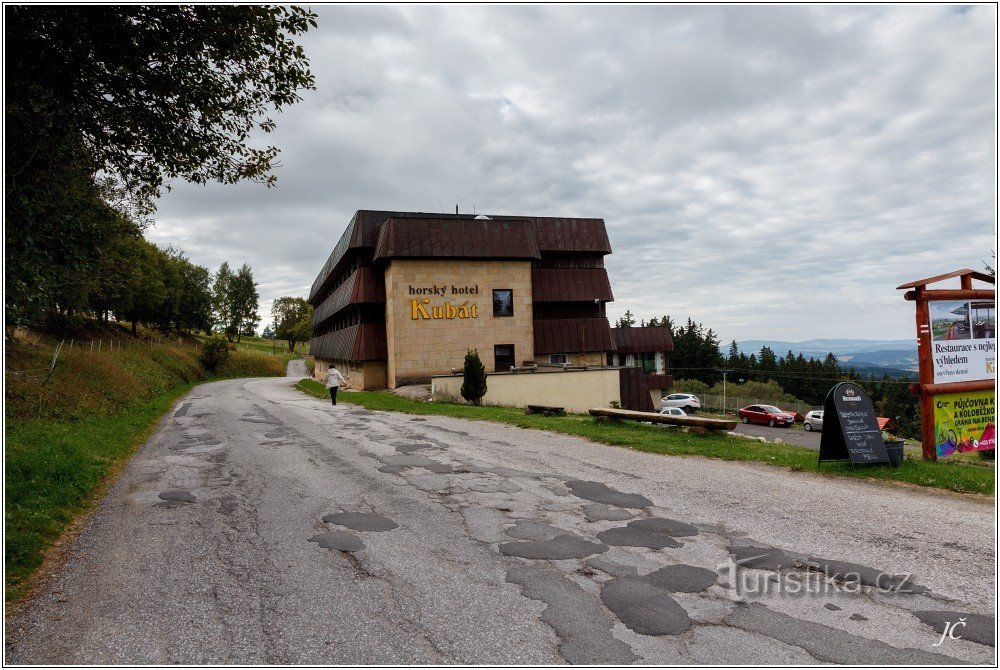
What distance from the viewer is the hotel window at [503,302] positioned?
1250 inches

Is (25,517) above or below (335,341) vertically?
below

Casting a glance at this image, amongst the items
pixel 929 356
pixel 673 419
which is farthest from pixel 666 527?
pixel 673 419

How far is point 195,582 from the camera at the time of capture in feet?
16.1

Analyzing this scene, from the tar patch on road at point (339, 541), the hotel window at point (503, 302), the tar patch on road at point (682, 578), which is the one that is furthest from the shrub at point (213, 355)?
the tar patch on road at point (682, 578)

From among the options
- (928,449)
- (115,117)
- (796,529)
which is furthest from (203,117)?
(928,449)

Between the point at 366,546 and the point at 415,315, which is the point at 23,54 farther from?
the point at 415,315

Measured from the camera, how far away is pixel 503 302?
31.9 m

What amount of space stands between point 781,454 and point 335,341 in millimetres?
34674

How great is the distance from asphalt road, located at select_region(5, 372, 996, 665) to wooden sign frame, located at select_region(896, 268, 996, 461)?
2.17m

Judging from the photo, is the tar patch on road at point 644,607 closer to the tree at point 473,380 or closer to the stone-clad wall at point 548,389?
the tree at point 473,380

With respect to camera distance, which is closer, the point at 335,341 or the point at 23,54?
the point at 23,54

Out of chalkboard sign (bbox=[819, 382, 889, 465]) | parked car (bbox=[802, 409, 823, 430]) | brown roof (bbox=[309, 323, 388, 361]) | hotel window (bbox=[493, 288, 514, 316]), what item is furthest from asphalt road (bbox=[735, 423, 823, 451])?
chalkboard sign (bbox=[819, 382, 889, 465])

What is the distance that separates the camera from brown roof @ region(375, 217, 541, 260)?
29578mm

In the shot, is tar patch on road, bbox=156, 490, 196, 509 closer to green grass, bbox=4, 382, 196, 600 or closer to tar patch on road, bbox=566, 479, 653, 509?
green grass, bbox=4, 382, 196, 600
